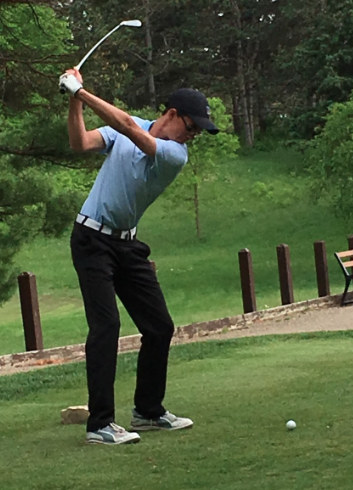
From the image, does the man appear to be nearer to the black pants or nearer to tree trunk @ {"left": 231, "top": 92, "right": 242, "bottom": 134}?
the black pants

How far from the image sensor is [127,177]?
500 cm

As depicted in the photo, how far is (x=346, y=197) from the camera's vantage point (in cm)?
2438

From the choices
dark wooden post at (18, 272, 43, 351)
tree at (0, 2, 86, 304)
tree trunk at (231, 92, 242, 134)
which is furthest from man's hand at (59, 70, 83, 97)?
tree trunk at (231, 92, 242, 134)

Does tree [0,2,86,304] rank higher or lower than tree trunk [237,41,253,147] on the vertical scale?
lower

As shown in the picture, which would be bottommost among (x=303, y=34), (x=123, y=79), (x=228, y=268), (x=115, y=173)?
(x=228, y=268)

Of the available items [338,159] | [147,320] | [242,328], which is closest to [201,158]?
[338,159]

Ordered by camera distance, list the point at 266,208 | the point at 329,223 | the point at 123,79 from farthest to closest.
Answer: the point at 266,208, the point at 329,223, the point at 123,79

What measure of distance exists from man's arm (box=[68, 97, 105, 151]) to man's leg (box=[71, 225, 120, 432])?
416mm

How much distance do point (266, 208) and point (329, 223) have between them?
416cm

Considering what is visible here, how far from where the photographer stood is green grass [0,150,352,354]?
23.7 metres

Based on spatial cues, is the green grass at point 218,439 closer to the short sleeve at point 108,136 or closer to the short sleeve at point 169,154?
the short sleeve at point 169,154

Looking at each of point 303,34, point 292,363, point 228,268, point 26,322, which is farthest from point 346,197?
point 303,34

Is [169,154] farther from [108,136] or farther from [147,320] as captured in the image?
[147,320]

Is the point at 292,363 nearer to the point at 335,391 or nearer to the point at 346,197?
the point at 335,391
